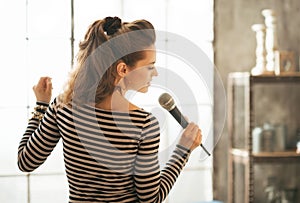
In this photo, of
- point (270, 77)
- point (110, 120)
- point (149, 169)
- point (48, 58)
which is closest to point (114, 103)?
point (110, 120)

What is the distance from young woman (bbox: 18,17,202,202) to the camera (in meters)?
1.48

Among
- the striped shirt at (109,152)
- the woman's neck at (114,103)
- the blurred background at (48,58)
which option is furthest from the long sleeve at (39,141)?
the blurred background at (48,58)

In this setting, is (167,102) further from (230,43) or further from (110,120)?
(230,43)

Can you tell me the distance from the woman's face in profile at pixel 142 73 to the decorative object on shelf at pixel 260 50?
2.13 metres

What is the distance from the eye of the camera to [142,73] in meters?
1.52

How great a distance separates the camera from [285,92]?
3.94 m

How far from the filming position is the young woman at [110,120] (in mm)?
1479

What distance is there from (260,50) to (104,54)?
2.29 meters

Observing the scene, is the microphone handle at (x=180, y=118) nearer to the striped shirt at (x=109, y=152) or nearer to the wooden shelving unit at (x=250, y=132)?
the striped shirt at (x=109, y=152)

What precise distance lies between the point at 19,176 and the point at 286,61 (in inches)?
72.1

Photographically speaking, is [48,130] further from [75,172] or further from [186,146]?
[186,146]

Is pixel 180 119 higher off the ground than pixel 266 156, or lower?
higher

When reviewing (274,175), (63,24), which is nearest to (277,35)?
(274,175)

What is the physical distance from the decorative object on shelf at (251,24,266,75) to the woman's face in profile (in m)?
2.13
